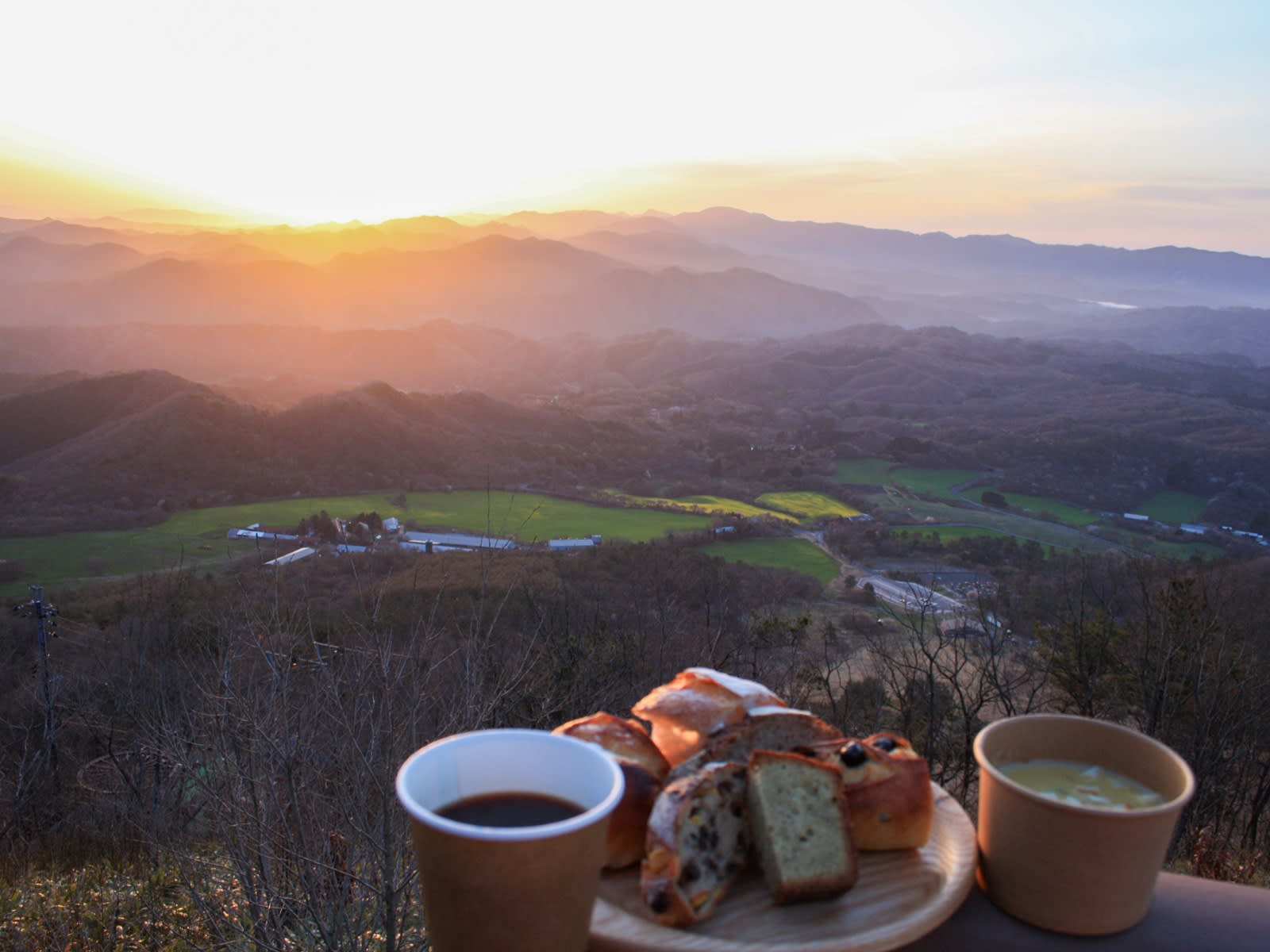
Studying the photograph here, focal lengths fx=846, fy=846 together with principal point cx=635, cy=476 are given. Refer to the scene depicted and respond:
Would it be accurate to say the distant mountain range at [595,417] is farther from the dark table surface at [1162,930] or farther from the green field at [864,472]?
the dark table surface at [1162,930]

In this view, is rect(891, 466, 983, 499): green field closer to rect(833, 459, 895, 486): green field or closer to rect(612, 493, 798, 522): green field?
rect(833, 459, 895, 486): green field

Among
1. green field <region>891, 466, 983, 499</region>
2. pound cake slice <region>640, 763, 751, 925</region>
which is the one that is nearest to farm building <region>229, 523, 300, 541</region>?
pound cake slice <region>640, 763, 751, 925</region>

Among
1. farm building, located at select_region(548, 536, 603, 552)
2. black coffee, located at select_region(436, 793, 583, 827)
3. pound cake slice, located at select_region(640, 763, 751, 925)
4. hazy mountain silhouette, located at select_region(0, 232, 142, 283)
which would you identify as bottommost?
farm building, located at select_region(548, 536, 603, 552)

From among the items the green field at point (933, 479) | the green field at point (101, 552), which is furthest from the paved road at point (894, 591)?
the green field at point (933, 479)

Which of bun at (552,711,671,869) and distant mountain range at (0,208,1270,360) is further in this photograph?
distant mountain range at (0,208,1270,360)

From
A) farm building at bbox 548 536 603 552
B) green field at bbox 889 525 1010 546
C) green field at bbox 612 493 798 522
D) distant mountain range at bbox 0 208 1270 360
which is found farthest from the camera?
distant mountain range at bbox 0 208 1270 360

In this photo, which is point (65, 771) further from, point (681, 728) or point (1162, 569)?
point (1162, 569)

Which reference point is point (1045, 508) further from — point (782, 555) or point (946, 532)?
point (782, 555)

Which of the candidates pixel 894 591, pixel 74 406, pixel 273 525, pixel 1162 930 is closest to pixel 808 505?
pixel 894 591
